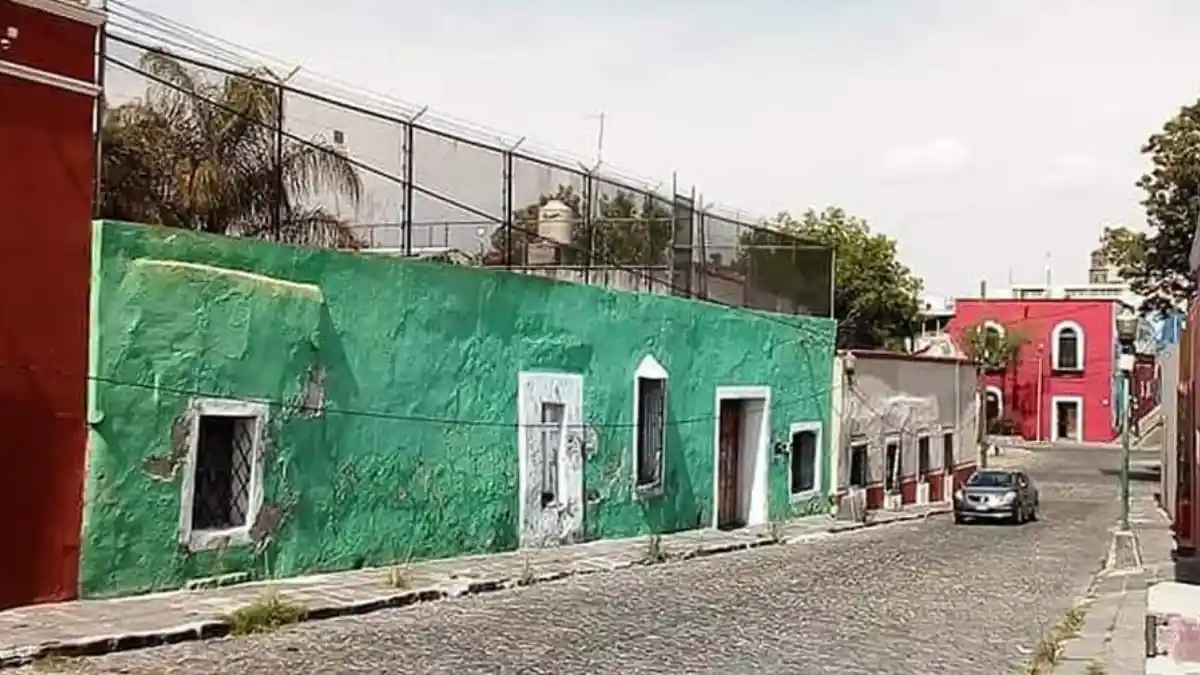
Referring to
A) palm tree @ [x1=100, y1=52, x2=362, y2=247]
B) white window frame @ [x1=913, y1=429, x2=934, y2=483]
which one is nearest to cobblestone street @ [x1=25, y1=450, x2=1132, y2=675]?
palm tree @ [x1=100, y1=52, x2=362, y2=247]

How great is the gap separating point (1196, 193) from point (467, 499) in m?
31.5

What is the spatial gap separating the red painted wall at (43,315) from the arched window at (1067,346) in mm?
66056

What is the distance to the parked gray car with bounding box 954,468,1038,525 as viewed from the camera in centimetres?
3522

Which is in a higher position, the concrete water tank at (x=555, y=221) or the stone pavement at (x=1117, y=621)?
the concrete water tank at (x=555, y=221)

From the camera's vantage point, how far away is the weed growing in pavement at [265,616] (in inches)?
530

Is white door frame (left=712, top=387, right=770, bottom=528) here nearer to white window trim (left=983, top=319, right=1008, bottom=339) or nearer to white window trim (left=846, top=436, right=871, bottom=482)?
white window trim (left=846, top=436, right=871, bottom=482)

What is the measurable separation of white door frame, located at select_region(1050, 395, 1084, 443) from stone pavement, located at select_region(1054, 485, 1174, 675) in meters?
48.9

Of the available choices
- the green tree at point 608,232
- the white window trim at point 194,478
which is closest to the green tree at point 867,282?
the green tree at point 608,232

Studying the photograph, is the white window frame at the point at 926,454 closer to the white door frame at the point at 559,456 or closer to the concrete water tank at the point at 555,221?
the concrete water tank at the point at 555,221

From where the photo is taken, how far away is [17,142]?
13.8m

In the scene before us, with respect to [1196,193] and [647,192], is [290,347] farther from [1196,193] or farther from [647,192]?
[1196,193]

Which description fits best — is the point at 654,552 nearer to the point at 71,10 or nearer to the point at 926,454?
the point at 71,10

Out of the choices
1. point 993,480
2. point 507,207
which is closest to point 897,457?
point 993,480

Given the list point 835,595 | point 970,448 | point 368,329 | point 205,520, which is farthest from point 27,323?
point 970,448
